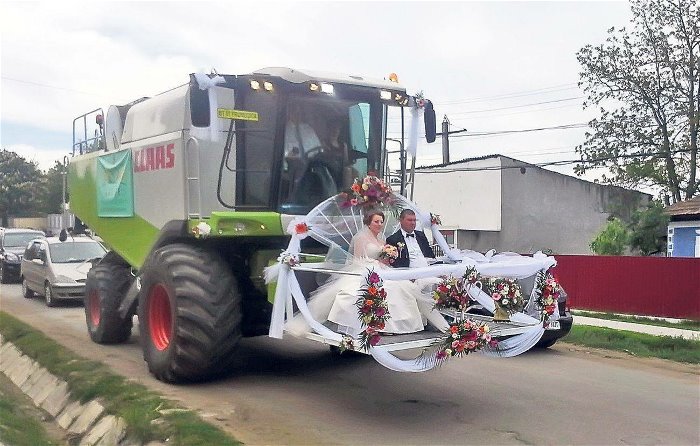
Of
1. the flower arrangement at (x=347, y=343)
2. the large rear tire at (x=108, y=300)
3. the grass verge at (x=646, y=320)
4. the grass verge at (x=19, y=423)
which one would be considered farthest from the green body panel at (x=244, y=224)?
the grass verge at (x=646, y=320)

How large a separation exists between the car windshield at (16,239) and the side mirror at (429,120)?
19.4m

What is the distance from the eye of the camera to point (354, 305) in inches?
Answer: 255

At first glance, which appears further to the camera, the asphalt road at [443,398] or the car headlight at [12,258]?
the car headlight at [12,258]

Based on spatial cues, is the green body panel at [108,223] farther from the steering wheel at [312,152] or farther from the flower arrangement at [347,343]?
the flower arrangement at [347,343]

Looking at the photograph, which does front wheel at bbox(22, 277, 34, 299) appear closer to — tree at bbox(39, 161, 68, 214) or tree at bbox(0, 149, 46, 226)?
tree at bbox(39, 161, 68, 214)

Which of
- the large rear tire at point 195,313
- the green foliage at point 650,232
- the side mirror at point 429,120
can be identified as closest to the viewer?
the large rear tire at point 195,313

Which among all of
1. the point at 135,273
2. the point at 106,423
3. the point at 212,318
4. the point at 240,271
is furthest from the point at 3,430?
the point at 135,273

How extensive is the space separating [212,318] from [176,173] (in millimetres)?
1918

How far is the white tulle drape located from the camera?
6.46 m

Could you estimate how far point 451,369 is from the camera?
9.43 metres

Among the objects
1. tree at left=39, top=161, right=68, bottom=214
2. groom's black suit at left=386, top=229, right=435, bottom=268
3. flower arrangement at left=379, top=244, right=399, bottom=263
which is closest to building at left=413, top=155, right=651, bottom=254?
groom's black suit at left=386, top=229, right=435, bottom=268

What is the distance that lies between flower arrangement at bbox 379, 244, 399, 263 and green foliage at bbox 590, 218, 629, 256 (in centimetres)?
2038

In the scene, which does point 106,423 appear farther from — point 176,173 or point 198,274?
point 176,173

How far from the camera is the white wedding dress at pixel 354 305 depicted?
6.55m
